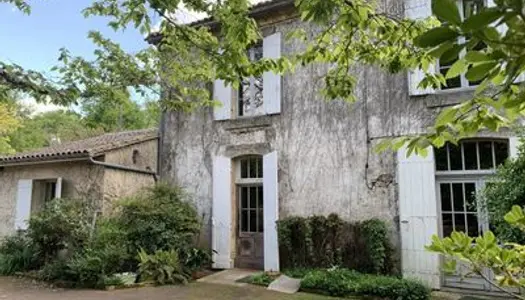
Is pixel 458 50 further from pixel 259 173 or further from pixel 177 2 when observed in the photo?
pixel 259 173

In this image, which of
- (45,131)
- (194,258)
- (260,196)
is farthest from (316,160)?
(45,131)

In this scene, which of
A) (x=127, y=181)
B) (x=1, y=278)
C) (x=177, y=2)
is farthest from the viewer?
Result: (x=127, y=181)

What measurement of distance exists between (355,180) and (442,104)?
2.18 m

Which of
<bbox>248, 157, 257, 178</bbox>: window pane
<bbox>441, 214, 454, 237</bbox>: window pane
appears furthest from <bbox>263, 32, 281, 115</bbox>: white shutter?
<bbox>441, 214, 454, 237</bbox>: window pane

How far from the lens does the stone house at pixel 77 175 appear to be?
385 inches

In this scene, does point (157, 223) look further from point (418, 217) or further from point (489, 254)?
point (489, 254)

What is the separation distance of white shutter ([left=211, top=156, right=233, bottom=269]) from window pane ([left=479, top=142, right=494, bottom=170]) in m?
5.24

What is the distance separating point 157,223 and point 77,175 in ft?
9.44

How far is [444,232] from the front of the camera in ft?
24.9

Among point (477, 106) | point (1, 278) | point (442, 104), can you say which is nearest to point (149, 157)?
point (1, 278)

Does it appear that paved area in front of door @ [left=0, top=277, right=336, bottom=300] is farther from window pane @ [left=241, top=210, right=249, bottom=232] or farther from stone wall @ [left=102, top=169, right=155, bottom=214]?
stone wall @ [left=102, top=169, right=155, bottom=214]

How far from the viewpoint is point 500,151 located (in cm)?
737

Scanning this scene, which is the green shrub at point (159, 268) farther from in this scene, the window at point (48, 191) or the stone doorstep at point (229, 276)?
the window at point (48, 191)

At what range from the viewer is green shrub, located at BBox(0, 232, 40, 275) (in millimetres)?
9352
